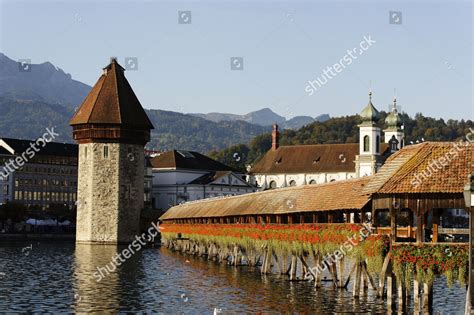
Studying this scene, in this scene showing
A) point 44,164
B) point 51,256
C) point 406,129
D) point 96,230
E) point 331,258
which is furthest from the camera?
point 406,129

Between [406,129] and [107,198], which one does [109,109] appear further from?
[406,129]

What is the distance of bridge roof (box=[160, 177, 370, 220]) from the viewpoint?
36.7 m

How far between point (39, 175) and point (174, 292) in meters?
119

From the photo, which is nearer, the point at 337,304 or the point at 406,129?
the point at 337,304

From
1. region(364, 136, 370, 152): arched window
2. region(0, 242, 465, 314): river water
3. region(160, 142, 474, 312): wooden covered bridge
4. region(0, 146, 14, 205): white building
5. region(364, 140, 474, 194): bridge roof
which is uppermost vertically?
region(364, 136, 370, 152): arched window

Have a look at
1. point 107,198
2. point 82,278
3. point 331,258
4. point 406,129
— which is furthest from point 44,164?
point 331,258

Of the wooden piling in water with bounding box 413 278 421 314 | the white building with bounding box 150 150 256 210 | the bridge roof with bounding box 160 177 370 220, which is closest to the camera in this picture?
the wooden piling in water with bounding box 413 278 421 314

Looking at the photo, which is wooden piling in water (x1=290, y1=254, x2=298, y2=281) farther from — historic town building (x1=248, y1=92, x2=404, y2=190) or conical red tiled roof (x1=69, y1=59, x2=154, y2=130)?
historic town building (x1=248, y1=92, x2=404, y2=190)

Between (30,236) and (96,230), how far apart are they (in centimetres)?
1988

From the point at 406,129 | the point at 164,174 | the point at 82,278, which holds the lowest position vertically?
the point at 82,278

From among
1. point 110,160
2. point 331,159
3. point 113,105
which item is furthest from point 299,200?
point 331,159

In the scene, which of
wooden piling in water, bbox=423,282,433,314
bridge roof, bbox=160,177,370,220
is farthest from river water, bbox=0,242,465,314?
bridge roof, bbox=160,177,370,220

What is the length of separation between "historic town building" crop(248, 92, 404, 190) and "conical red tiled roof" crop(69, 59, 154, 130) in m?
45.1

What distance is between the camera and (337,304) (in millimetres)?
34125
